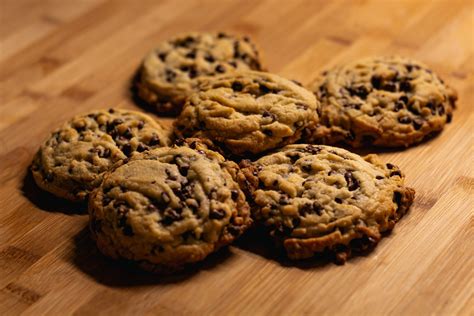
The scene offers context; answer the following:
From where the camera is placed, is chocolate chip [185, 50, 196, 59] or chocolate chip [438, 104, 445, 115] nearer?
chocolate chip [438, 104, 445, 115]

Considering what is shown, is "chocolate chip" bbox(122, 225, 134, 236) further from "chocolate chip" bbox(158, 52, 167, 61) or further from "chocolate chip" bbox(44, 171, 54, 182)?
"chocolate chip" bbox(158, 52, 167, 61)

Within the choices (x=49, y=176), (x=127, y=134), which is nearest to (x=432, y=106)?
(x=127, y=134)

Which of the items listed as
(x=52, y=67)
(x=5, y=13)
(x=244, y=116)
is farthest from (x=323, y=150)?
(x=5, y=13)

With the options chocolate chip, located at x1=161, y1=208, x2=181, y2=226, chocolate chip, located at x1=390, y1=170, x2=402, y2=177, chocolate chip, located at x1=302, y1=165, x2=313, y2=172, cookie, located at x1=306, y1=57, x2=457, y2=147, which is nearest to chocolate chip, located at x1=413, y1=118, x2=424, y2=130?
cookie, located at x1=306, y1=57, x2=457, y2=147

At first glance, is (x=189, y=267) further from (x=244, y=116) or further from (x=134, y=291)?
(x=244, y=116)

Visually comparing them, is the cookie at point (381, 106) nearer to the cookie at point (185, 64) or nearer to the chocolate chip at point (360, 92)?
the chocolate chip at point (360, 92)

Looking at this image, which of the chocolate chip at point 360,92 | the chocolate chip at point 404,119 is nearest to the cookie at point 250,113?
the chocolate chip at point 360,92
